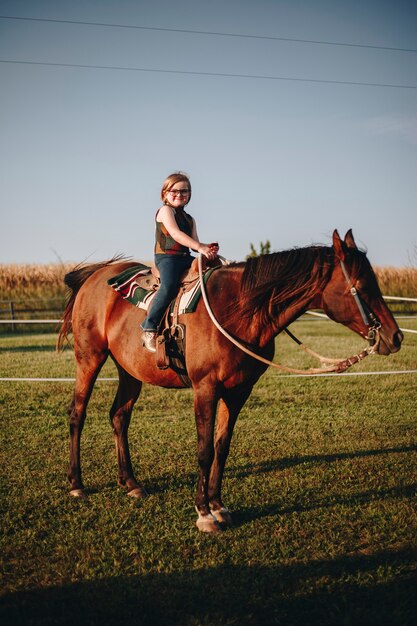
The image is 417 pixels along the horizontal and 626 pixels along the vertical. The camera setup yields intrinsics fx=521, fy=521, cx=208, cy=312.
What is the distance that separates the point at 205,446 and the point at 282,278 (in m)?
1.47

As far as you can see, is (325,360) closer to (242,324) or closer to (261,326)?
(261,326)

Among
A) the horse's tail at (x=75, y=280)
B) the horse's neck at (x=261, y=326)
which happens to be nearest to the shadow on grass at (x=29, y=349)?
the horse's tail at (x=75, y=280)

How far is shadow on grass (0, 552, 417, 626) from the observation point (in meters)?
2.89

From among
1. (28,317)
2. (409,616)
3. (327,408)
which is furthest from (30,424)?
(28,317)

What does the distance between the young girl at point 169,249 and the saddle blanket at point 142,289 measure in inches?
7.1

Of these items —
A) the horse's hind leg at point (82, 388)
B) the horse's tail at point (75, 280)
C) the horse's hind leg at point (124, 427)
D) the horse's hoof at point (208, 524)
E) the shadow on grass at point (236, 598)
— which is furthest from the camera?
the horse's tail at point (75, 280)

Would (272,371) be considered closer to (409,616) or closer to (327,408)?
(327,408)

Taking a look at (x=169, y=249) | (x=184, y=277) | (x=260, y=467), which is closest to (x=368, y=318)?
(x=184, y=277)

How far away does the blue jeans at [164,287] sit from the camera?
4426 millimetres

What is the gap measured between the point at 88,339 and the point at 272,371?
7079mm

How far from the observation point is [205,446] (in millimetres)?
4176

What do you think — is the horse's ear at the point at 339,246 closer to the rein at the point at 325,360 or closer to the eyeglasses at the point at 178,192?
the rein at the point at 325,360

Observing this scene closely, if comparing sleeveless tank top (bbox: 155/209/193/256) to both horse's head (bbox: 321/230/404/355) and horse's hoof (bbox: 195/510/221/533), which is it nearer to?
horse's head (bbox: 321/230/404/355)

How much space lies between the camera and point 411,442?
20.9ft
